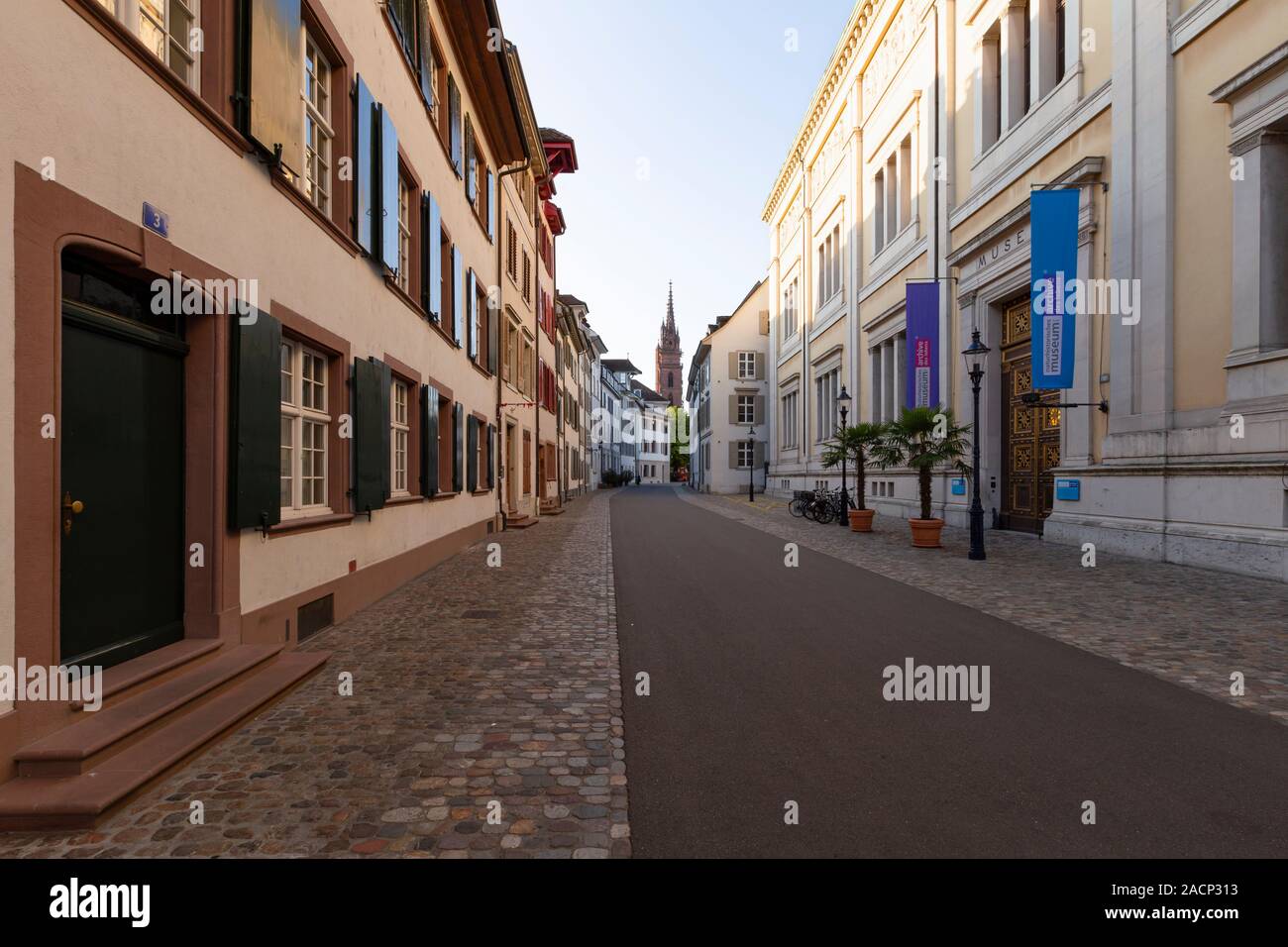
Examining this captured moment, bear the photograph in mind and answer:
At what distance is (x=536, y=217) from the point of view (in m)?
25.6

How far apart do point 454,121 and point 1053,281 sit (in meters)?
11.9

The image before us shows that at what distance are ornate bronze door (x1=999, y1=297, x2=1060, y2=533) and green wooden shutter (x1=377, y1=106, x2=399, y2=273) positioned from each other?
12.7 metres

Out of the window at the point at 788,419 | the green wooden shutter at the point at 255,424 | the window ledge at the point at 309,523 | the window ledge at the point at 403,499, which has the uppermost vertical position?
the window at the point at 788,419

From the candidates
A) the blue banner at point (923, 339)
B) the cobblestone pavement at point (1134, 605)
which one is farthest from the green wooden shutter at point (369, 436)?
the blue banner at point (923, 339)

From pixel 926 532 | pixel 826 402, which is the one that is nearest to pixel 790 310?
pixel 826 402

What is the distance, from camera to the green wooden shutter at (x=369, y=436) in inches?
310

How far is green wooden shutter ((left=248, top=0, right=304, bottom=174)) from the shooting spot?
5.56 meters

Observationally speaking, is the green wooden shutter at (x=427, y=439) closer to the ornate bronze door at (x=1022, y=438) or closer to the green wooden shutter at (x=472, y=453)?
the green wooden shutter at (x=472, y=453)

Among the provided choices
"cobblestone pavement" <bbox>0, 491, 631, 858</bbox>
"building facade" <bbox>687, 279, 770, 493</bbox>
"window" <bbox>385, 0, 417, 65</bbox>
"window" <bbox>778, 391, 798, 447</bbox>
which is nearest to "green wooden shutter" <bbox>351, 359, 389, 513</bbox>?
"cobblestone pavement" <bbox>0, 491, 631, 858</bbox>

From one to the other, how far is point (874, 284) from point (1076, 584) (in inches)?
718

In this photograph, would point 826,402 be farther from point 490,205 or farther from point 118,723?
point 118,723

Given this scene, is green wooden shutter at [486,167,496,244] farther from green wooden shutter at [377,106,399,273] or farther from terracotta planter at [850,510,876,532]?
terracotta planter at [850,510,876,532]

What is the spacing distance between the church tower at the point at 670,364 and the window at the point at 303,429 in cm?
11773
